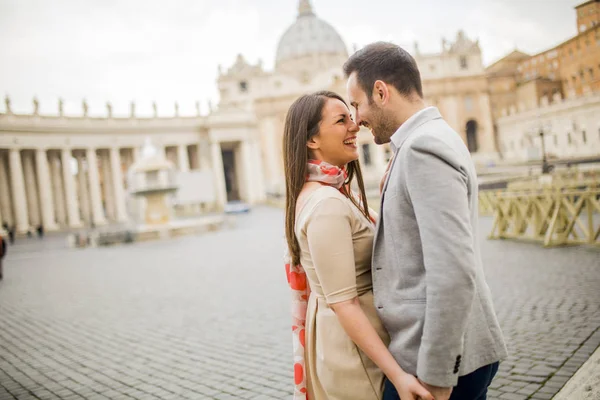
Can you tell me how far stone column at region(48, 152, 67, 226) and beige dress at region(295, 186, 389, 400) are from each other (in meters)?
56.1

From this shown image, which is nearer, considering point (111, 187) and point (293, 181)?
point (293, 181)

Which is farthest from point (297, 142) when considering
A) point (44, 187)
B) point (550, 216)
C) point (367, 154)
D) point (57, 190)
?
point (367, 154)

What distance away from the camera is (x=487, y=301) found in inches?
73.0

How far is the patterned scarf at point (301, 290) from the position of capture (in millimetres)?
2191

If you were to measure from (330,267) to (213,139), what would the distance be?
2316 inches

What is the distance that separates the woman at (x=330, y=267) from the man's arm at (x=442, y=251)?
189 millimetres

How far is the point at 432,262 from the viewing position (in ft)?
5.37

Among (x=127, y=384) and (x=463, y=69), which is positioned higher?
(x=463, y=69)

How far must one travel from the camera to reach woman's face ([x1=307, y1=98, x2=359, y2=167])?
2.20 metres

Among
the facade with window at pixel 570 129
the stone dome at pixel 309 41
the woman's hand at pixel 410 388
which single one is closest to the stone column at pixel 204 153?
the stone dome at pixel 309 41

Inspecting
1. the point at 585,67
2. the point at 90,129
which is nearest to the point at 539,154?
the point at 585,67

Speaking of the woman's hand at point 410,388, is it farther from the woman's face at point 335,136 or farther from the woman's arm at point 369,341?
the woman's face at point 335,136

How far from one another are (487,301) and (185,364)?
4762 mm

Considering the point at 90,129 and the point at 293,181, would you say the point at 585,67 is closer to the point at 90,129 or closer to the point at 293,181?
the point at 293,181
